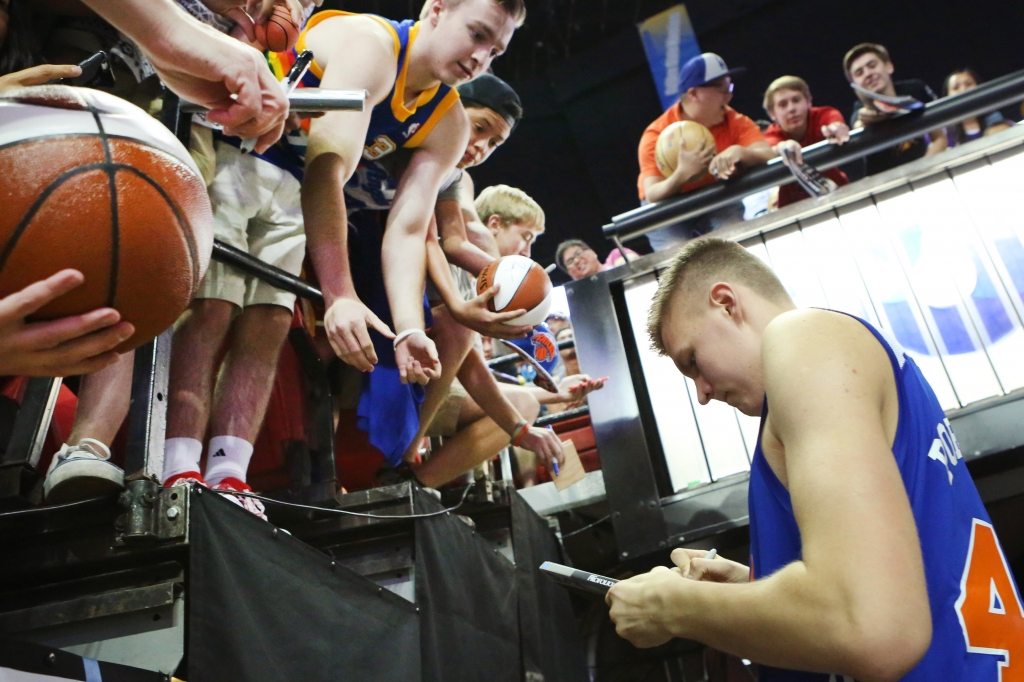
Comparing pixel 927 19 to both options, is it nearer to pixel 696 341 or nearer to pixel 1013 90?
pixel 1013 90

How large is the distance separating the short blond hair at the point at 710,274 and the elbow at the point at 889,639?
0.87 meters

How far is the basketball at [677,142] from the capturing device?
484 centimetres

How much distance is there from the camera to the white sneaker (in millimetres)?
1865

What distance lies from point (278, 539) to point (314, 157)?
1.28 meters

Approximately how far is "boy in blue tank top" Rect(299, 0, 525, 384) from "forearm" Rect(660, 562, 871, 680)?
1.49 m

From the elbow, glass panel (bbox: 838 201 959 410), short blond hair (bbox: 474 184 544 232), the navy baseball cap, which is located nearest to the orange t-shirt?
the navy baseball cap

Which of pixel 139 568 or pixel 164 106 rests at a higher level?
pixel 164 106

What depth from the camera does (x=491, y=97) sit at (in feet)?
11.3

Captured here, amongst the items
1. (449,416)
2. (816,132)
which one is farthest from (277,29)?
(816,132)

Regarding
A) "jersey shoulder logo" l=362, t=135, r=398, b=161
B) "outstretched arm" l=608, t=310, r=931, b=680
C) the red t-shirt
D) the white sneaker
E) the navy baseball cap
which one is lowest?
"outstretched arm" l=608, t=310, r=931, b=680

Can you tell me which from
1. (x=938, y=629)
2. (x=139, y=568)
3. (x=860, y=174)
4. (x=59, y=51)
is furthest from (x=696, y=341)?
(x=860, y=174)

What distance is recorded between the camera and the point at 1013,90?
453 cm

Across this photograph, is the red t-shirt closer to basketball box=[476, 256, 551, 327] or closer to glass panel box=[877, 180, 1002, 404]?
glass panel box=[877, 180, 1002, 404]

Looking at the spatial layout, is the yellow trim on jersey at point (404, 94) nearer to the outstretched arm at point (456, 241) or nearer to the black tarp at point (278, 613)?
the outstretched arm at point (456, 241)
